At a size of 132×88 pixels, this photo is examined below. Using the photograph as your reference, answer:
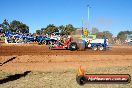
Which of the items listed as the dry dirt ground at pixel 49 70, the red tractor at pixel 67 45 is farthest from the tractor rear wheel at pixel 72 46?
the dry dirt ground at pixel 49 70

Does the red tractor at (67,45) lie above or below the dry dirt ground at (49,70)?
above

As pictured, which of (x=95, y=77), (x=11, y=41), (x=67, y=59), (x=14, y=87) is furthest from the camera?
(x=11, y=41)

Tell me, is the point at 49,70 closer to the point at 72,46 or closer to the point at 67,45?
the point at 72,46

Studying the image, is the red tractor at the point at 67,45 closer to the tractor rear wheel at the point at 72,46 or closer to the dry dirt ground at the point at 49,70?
the tractor rear wheel at the point at 72,46

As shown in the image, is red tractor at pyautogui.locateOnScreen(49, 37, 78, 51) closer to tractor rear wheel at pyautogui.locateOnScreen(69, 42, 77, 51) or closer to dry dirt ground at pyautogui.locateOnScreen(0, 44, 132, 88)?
tractor rear wheel at pyautogui.locateOnScreen(69, 42, 77, 51)

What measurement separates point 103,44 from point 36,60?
12.5 metres

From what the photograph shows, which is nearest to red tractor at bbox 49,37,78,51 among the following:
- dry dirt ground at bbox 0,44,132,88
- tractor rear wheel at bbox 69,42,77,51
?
tractor rear wheel at bbox 69,42,77,51

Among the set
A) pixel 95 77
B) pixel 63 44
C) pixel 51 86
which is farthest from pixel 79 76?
pixel 63 44

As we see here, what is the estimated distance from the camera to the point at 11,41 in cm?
3838

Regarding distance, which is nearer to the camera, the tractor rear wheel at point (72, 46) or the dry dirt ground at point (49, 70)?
the dry dirt ground at point (49, 70)

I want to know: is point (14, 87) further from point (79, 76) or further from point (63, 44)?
point (63, 44)

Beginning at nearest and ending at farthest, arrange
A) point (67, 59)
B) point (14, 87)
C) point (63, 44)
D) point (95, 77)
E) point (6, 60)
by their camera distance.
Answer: point (95, 77)
point (14, 87)
point (6, 60)
point (67, 59)
point (63, 44)

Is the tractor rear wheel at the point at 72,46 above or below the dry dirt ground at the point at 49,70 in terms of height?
above

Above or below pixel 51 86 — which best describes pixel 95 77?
above
